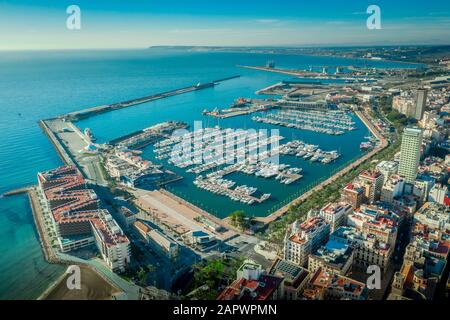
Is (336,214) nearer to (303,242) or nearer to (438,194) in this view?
(303,242)

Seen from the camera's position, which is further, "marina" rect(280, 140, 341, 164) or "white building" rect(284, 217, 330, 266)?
"marina" rect(280, 140, 341, 164)

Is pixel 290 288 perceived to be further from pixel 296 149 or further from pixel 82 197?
pixel 296 149

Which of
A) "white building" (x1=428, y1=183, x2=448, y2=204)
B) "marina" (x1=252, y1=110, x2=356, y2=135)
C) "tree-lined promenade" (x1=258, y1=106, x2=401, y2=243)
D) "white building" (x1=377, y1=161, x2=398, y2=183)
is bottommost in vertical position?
"tree-lined promenade" (x1=258, y1=106, x2=401, y2=243)

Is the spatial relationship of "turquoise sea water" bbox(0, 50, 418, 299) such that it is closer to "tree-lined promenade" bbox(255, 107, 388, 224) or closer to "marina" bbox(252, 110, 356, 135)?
"tree-lined promenade" bbox(255, 107, 388, 224)

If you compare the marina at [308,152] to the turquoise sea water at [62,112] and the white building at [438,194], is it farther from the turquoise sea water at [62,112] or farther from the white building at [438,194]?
the white building at [438,194]

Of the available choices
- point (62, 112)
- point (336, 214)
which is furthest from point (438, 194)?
point (62, 112)

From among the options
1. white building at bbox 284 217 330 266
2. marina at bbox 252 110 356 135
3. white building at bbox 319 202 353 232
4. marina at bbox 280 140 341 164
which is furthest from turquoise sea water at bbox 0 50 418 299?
white building at bbox 284 217 330 266

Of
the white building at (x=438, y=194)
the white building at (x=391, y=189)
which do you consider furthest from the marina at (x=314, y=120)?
the white building at (x=438, y=194)

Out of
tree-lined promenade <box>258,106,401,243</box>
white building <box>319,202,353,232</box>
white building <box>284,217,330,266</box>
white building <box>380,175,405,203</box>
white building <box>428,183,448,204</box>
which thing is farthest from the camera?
white building <box>380,175,405,203</box>

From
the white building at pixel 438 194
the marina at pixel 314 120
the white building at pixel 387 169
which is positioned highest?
the marina at pixel 314 120
